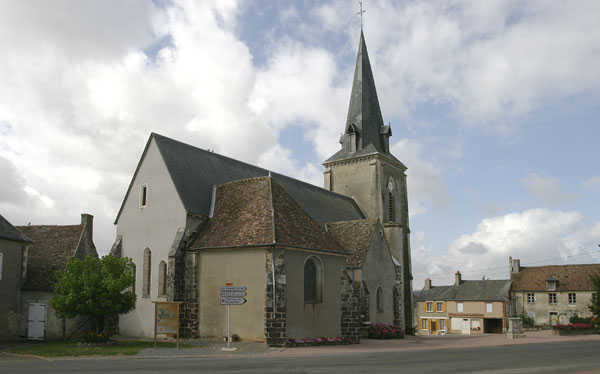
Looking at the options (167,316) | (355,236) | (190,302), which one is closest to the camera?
→ (167,316)

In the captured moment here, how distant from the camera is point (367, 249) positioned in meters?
29.6

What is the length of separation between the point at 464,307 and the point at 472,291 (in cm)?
213

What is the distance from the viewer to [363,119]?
4375 centimetres

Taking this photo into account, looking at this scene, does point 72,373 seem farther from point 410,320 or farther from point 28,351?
point 410,320

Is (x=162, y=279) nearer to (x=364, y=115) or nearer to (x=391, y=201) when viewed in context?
(x=391, y=201)

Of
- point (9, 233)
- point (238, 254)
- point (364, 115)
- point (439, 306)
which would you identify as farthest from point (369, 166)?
point (439, 306)

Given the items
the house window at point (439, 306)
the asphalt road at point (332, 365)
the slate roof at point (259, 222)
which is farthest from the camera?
the house window at point (439, 306)

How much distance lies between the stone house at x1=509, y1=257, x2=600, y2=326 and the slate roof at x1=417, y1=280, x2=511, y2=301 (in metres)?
1.34

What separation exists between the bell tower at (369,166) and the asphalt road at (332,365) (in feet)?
80.0

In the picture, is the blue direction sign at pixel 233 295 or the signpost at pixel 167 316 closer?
the blue direction sign at pixel 233 295

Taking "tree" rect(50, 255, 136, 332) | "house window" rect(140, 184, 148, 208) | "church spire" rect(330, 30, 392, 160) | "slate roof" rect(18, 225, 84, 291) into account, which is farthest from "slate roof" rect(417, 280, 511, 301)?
"tree" rect(50, 255, 136, 332)

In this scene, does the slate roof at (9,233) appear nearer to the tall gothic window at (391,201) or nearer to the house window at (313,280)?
the house window at (313,280)

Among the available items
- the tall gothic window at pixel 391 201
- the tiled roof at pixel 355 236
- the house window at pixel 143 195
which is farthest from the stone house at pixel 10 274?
the tall gothic window at pixel 391 201

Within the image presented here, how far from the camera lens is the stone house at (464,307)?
56.9m
